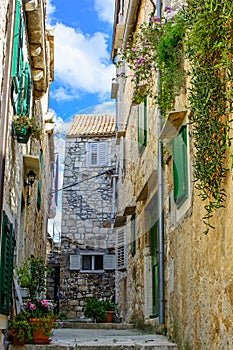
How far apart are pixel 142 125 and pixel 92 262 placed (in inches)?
426

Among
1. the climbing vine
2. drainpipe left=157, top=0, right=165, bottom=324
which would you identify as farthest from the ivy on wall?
drainpipe left=157, top=0, right=165, bottom=324

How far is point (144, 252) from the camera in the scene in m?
9.93

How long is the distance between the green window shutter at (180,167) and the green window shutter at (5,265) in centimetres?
213

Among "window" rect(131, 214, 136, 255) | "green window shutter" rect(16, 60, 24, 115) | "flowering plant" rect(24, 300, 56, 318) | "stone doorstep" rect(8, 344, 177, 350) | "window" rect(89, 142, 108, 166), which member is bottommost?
"stone doorstep" rect(8, 344, 177, 350)

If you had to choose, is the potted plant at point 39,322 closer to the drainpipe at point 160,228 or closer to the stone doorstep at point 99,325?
the drainpipe at point 160,228

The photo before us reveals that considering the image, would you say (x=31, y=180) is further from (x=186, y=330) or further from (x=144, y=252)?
(x=186, y=330)

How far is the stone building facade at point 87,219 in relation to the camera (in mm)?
20047

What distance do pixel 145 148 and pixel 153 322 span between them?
3.45m

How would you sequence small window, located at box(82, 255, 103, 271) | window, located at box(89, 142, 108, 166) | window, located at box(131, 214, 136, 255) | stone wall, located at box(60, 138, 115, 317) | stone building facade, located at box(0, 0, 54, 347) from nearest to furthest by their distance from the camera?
1. stone building facade, located at box(0, 0, 54, 347)
2. window, located at box(131, 214, 136, 255)
3. stone wall, located at box(60, 138, 115, 317)
4. small window, located at box(82, 255, 103, 271)
5. window, located at box(89, 142, 108, 166)

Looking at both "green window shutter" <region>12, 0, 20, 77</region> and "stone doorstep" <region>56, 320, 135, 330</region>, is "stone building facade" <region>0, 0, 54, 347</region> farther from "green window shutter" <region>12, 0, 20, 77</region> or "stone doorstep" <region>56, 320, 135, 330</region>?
"stone doorstep" <region>56, 320, 135, 330</region>

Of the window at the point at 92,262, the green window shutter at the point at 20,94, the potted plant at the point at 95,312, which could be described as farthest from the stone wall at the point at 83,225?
the green window shutter at the point at 20,94

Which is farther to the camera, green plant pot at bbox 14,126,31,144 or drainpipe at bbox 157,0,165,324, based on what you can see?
drainpipe at bbox 157,0,165,324

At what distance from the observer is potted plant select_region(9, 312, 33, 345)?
A: 6430mm

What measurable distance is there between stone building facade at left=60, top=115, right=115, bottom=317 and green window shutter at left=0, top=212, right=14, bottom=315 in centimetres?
1348
